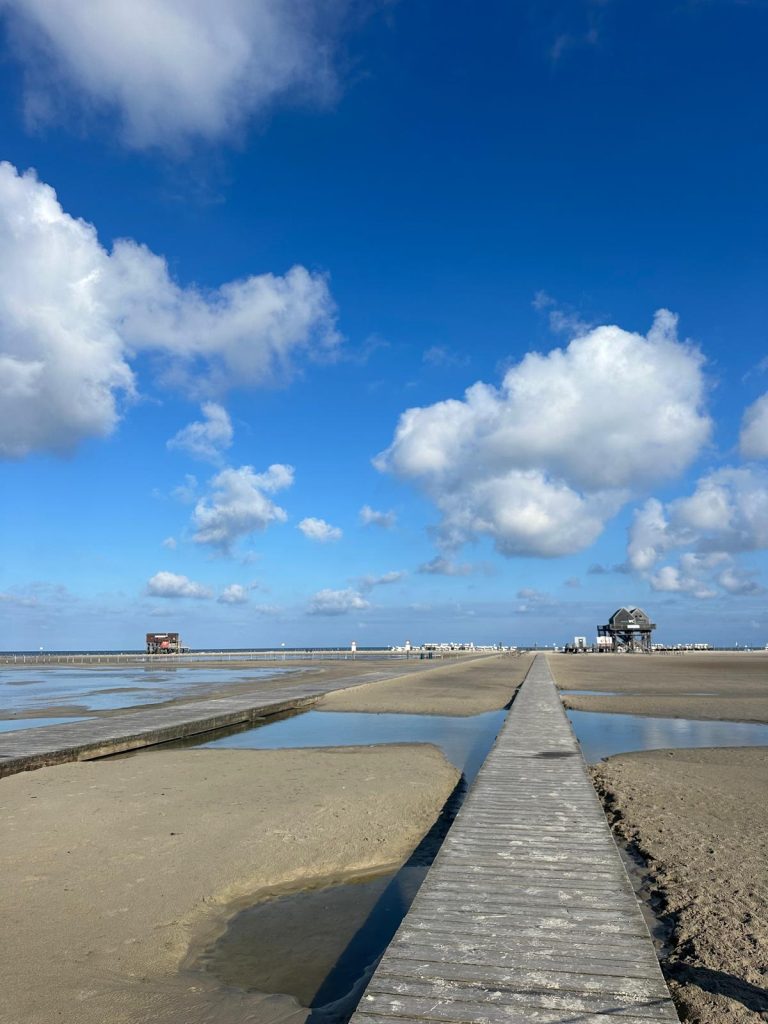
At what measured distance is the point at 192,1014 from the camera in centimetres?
550

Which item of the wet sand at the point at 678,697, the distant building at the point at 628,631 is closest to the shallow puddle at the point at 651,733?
the wet sand at the point at 678,697

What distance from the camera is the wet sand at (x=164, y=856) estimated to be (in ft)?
19.1

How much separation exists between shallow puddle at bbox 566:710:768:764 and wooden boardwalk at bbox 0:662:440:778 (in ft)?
38.2

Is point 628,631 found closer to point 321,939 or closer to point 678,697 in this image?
point 678,697

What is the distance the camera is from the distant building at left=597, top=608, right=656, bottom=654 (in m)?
125

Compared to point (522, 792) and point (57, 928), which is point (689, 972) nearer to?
point (522, 792)

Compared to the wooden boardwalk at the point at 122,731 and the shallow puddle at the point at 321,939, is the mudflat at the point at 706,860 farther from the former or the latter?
the wooden boardwalk at the point at 122,731

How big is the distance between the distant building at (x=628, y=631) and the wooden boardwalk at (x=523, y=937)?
125m

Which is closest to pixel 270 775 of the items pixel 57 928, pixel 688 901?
pixel 57 928

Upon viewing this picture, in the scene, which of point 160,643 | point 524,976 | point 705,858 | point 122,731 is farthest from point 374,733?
point 160,643

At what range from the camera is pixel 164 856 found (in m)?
9.13

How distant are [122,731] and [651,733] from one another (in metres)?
16.1

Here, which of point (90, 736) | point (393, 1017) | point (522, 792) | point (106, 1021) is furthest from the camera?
point (90, 736)

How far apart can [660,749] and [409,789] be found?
855 cm
